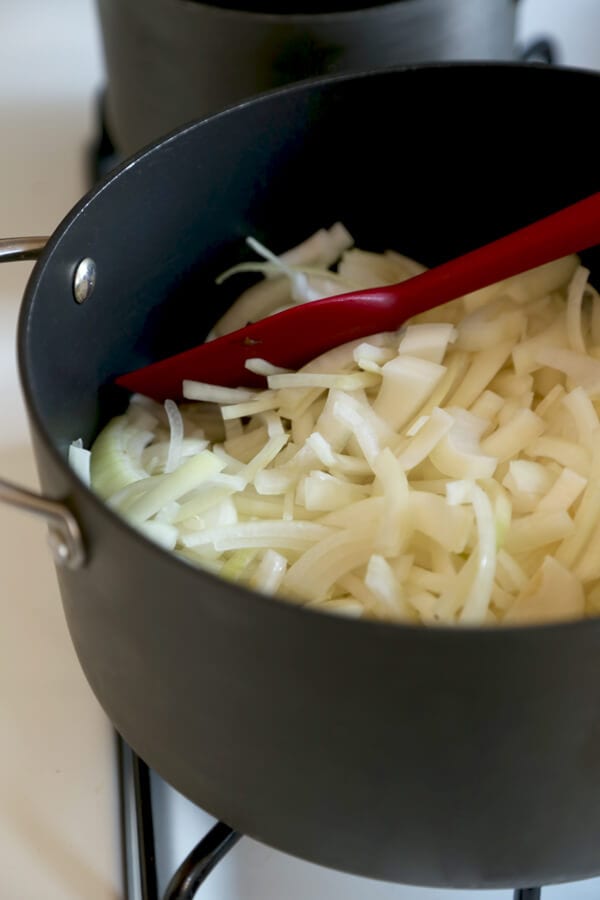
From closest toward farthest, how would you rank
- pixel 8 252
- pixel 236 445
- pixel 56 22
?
pixel 8 252
pixel 236 445
pixel 56 22

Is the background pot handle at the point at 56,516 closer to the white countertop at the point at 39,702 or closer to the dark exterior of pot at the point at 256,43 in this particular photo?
the white countertop at the point at 39,702

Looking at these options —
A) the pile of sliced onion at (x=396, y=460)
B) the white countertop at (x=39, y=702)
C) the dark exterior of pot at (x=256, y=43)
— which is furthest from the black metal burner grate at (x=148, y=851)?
the dark exterior of pot at (x=256, y=43)

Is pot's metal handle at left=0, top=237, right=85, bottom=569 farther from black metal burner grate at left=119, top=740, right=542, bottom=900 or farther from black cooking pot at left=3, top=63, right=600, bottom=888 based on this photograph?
black metal burner grate at left=119, top=740, right=542, bottom=900

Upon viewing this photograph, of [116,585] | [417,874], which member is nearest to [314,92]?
[116,585]

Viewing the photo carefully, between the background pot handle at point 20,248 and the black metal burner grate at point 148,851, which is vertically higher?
the background pot handle at point 20,248

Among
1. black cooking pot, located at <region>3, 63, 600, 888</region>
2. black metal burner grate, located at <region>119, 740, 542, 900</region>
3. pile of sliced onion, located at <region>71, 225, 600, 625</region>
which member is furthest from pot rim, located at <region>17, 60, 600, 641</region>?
black metal burner grate, located at <region>119, 740, 542, 900</region>

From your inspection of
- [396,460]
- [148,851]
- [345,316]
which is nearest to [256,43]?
[345,316]

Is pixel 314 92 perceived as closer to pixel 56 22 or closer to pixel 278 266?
pixel 278 266
